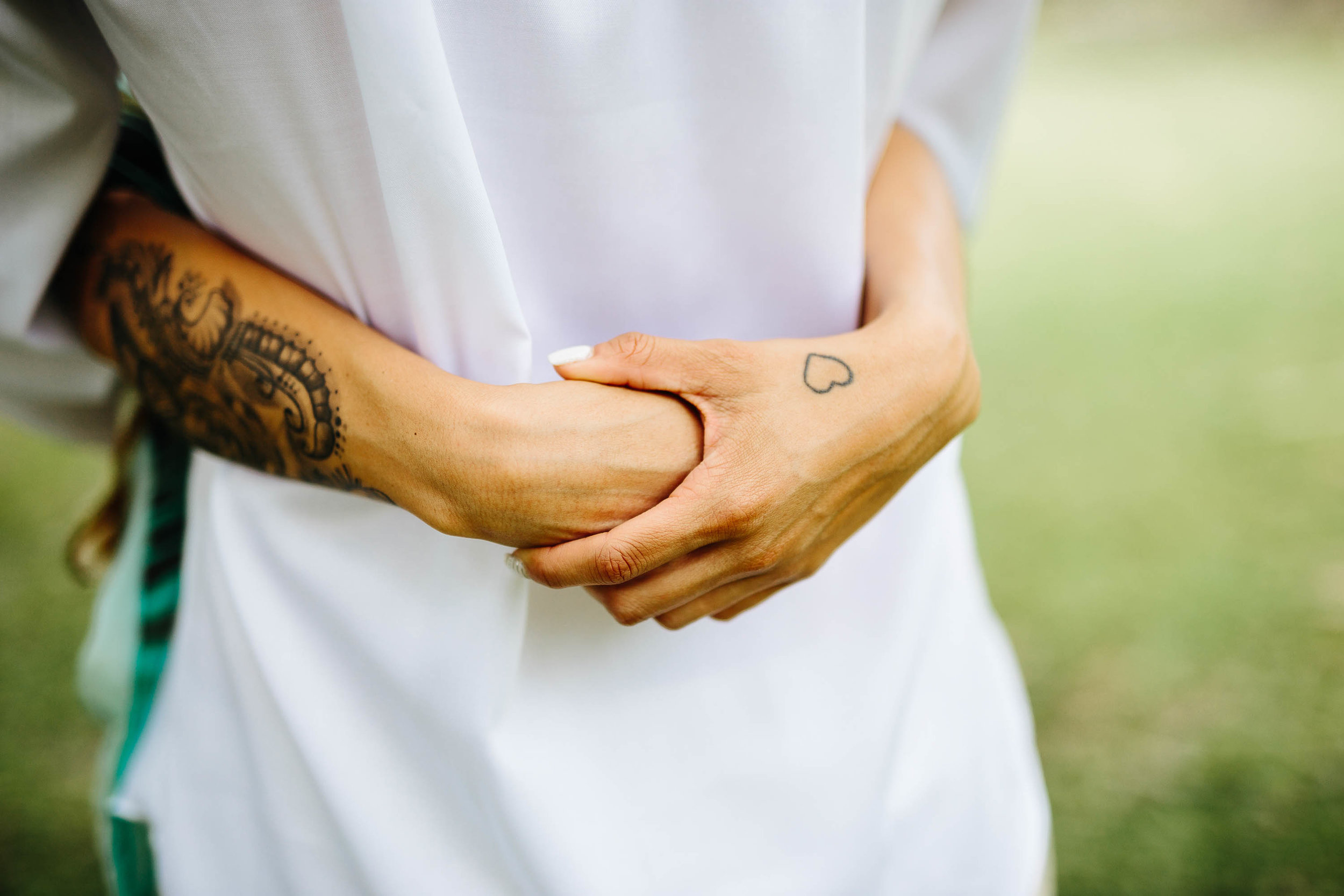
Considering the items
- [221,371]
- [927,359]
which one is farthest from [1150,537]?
[221,371]

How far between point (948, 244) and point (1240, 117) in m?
9.09

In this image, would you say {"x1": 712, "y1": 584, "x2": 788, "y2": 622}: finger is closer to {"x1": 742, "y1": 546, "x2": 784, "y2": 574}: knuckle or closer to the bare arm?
{"x1": 742, "y1": 546, "x2": 784, "y2": 574}: knuckle

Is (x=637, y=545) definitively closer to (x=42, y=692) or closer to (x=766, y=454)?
(x=766, y=454)

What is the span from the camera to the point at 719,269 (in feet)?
3.24

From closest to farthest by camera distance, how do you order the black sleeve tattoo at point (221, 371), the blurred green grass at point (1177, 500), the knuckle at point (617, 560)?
the knuckle at point (617, 560), the black sleeve tattoo at point (221, 371), the blurred green grass at point (1177, 500)

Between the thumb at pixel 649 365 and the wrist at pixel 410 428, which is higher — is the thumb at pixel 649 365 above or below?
above

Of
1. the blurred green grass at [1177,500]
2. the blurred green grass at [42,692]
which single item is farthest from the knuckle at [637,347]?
the blurred green grass at [1177,500]

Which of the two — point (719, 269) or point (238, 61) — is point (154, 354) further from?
point (719, 269)

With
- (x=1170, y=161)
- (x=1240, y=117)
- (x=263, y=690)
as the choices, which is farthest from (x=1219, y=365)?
(x=1240, y=117)

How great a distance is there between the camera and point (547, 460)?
79cm

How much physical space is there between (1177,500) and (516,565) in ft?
11.5

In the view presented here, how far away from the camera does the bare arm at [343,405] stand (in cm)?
80

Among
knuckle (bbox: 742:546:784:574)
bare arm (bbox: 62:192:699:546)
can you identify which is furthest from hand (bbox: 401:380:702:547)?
knuckle (bbox: 742:546:784:574)

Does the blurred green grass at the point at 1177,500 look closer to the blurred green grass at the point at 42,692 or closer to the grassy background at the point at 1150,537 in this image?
the grassy background at the point at 1150,537
